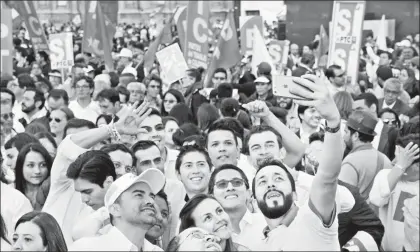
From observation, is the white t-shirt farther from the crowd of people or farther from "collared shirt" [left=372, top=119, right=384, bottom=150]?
"collared shirt" [left=372, top=119, right=384, bottom=150]

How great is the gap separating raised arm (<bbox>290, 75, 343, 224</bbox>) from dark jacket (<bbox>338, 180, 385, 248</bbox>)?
3.50 ft

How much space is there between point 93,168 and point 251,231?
3.48 ft

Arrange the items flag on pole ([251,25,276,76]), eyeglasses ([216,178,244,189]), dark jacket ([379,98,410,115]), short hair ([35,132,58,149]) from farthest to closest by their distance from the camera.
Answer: flag on pole ([251,25,276,76]), dark jacket ([379,98,410,115]), short hair ([35,132,58,149]), eyeglasses ([216,178,244,189])

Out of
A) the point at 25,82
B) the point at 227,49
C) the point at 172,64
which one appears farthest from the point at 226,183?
the point at 227,49

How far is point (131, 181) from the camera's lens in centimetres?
509

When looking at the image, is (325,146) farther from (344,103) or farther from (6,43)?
(6,43)

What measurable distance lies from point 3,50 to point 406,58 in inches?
331

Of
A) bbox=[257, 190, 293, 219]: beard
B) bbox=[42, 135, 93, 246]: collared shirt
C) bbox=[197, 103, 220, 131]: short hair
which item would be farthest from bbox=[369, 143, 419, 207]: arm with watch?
bbox=[197, 103, 220, 131]: short hair

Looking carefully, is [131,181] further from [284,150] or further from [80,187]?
[284,150]

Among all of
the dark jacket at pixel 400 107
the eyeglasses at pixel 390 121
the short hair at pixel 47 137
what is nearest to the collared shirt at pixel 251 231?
the short hair at pixel 47 137

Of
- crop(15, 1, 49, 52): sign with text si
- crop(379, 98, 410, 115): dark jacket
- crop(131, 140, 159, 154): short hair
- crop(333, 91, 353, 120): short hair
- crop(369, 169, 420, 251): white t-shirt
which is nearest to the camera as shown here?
crop(369, 169, 420, 251): white t-shirt

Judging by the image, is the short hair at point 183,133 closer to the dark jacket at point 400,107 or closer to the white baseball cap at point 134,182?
the white baseball cap at point 134,182

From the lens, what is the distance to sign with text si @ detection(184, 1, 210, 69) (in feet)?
47.0

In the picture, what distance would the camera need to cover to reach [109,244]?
15.5 ft
